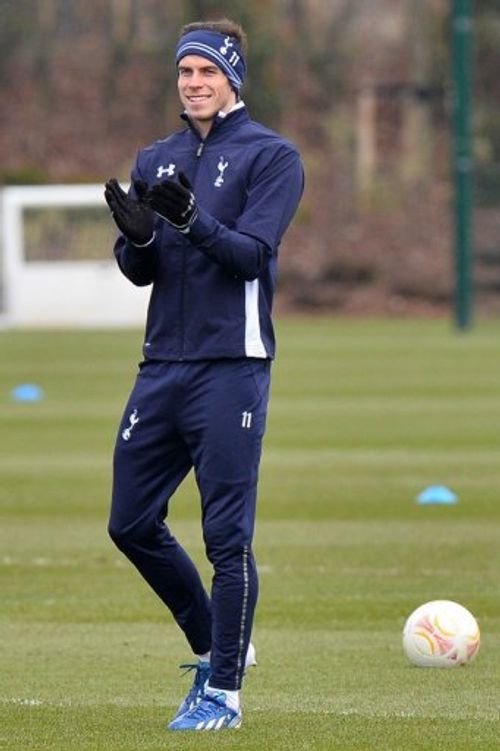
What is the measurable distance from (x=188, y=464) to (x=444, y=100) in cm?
4335

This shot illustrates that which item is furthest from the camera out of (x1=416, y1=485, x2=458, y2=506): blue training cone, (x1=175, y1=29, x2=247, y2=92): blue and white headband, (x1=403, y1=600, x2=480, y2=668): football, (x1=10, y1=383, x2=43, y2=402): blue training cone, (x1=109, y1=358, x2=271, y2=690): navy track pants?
(x1=10, y1=383, x2=43, y2=402): blue training cone

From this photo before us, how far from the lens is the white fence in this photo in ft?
129

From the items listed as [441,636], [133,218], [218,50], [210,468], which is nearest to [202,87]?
[218,50]

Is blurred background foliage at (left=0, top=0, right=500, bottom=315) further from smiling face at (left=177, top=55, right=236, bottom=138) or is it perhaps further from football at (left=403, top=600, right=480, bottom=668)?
smiling face at (left=177, top=55, right=236, bottom=138)

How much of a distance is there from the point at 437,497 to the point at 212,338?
7.40 meters

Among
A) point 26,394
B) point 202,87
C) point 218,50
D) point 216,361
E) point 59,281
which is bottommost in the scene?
point 26,394

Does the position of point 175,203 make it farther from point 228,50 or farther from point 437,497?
point 437,497

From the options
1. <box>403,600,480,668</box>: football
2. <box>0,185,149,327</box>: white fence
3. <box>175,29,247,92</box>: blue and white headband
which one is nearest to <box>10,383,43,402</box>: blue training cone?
<box>403,600,480,668</box>: football

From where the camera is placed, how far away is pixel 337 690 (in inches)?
317

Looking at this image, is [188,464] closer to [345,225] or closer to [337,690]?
[337,690]

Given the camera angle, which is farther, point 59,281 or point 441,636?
point 59,281

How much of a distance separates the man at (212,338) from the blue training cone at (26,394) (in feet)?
51.7

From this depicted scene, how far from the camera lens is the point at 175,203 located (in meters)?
6.77

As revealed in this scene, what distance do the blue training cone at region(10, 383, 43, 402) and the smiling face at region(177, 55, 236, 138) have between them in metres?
15.9
